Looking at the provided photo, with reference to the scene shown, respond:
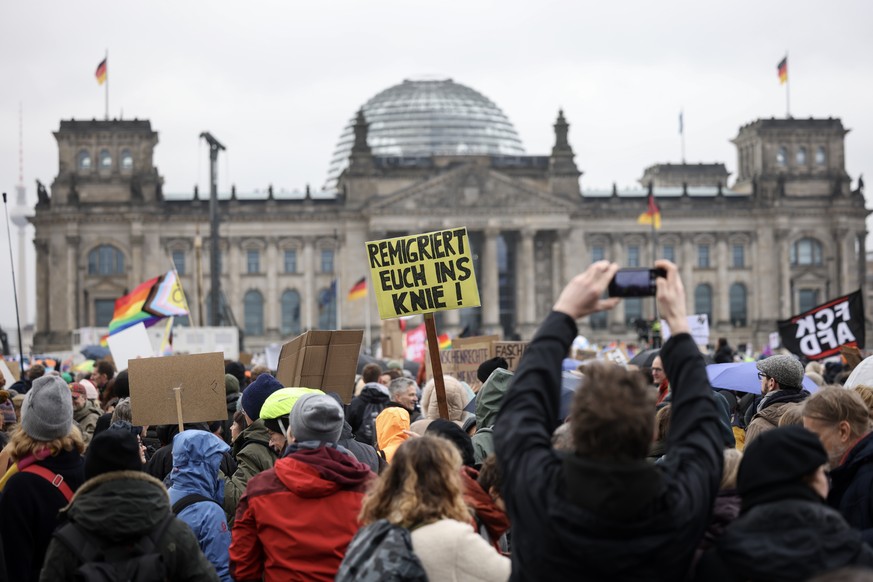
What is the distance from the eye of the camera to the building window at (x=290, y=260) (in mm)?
80875

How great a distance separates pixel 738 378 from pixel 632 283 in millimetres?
7561

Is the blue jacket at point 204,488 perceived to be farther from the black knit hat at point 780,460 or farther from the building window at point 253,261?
the building window at point 253,261

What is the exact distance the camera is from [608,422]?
438cm

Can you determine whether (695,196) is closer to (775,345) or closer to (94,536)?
(775,345)

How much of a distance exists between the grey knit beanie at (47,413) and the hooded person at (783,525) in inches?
152

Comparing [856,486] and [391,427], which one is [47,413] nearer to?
[391,427]

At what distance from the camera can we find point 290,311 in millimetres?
81188

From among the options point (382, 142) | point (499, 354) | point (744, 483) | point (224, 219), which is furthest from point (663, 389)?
point (382, 142)

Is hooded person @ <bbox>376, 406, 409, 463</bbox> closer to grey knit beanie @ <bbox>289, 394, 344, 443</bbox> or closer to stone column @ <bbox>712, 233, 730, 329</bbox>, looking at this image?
grey knit beanie @ <bbox>289, 394, 344, 443</bbox>

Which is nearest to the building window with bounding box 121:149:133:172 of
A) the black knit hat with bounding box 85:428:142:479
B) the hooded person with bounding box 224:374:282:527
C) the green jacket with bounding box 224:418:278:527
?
the hooded person with bounding box 224:374:282:527

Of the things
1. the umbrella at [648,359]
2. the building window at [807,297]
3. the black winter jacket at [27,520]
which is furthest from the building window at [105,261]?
the black winter jacket at [27,520]

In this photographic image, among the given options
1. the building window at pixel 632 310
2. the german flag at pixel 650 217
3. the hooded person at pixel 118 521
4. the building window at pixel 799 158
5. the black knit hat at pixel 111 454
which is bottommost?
the building window at pixel 632 310

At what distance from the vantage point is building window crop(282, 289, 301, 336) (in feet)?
266

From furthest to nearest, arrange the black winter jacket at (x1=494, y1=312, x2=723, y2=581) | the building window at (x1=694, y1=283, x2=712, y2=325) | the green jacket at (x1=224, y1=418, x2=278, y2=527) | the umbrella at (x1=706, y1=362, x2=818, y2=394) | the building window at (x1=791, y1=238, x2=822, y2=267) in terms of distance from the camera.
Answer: the building window at (x1=791, y1=238, x2=822, y2=267), the building window at (x1=694, y1=283, x2=712, y2=325), the umbrella at (x1=706, y1=362, x2=818, y2=394), the green jacket at (x1=224, y1=418, x2=278, y2=527), the black winter jacket at (x1=494, y1=312, x2=723, y2=581)
